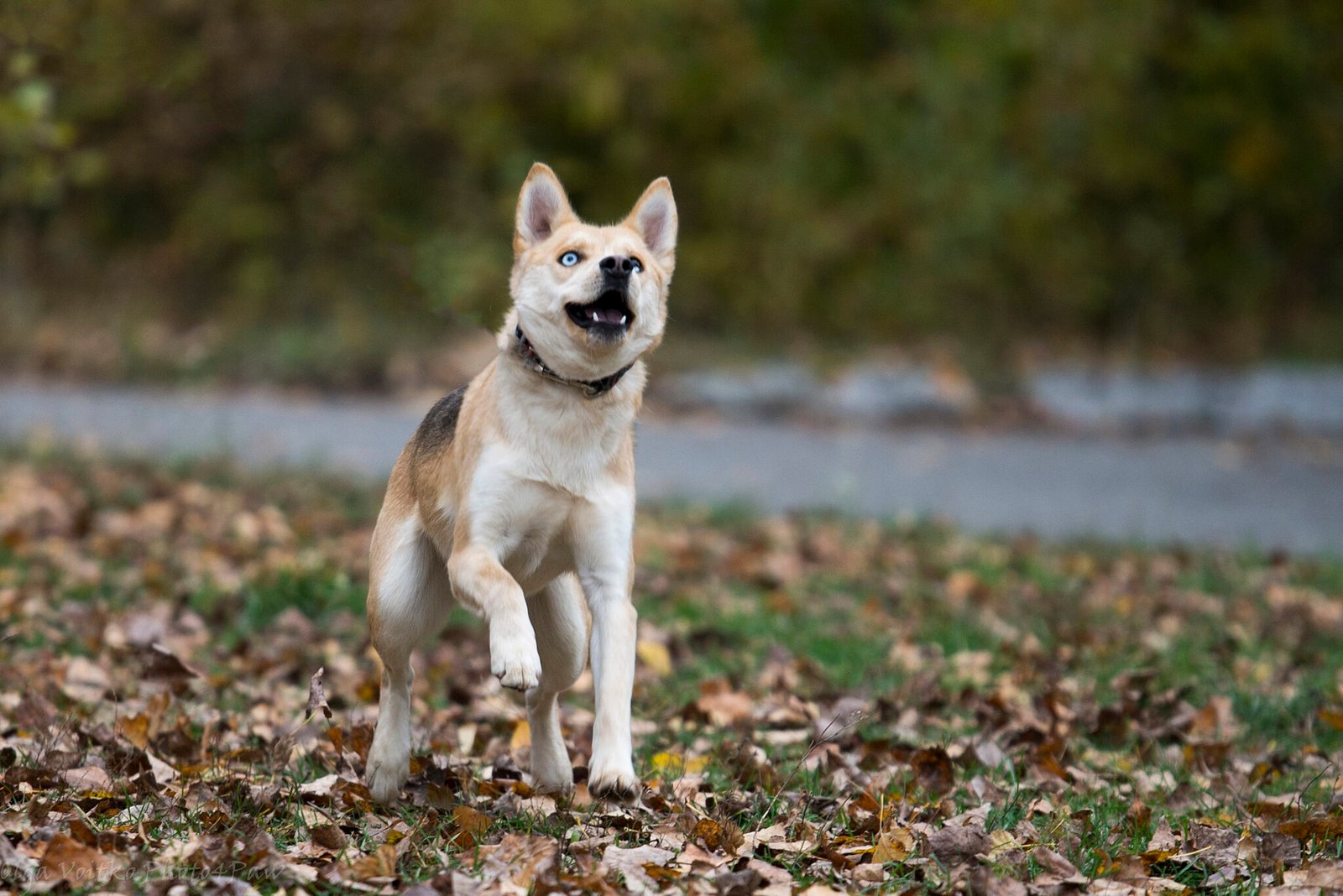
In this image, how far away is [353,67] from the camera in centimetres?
1322

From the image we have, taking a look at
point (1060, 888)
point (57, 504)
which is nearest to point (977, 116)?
point (57, 504)

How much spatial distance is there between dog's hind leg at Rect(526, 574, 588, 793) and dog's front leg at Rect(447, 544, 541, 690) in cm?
40

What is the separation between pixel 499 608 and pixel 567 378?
575 mm

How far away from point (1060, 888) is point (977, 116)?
10.8 m

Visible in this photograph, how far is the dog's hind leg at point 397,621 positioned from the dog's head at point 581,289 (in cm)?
61

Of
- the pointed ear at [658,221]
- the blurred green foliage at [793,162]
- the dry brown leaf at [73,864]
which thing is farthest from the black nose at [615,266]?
the blurred green foliage at [793,162]

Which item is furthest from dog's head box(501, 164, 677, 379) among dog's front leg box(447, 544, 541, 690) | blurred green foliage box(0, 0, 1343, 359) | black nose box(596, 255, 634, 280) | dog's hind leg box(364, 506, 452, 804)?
blurred green foliage box(0, 0, 1343, 359)

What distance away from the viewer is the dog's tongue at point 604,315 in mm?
3432

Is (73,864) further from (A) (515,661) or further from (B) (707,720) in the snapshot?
(B) (707,720)

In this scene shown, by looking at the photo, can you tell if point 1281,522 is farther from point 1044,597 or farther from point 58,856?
point 58,856

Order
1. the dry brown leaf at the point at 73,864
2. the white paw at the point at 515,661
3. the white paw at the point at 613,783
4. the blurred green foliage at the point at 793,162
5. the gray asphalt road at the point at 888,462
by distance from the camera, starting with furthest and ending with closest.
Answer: the blurred green foliage at the point at 793,162
the gray asphalt road at the point at 888,462
the white paw at the point at 613,783
the white paw at the point at 515,661
the dry brown leaf at the point at 73,864

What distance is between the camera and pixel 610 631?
3.48m

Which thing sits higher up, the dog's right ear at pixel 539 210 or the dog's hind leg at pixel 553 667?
the dog's right ear at pixel 539 210

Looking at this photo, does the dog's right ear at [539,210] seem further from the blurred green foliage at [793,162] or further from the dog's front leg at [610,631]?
the blurred green foliage at [793,162]
